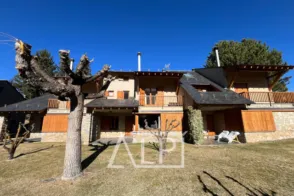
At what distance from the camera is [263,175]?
4.64m

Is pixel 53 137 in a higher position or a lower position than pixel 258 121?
lower

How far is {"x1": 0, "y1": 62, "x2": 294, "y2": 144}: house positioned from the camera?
1102cm

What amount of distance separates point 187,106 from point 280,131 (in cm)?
734

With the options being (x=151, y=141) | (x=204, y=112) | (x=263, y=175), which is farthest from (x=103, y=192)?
(x=204, y=112)

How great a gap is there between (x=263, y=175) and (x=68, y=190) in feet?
20.1

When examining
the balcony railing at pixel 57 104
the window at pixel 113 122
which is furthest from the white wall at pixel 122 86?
the balcony railing at pixel 57 104

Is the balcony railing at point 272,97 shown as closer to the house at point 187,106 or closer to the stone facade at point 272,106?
the house at point 187,106

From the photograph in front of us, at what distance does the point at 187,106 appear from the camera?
12.2 meters

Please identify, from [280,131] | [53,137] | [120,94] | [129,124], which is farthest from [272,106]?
[53,137]

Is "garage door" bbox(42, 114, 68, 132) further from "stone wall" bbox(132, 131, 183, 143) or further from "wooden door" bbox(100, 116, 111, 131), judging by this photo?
"stone wall" bbox(132, 131, 183, 143)

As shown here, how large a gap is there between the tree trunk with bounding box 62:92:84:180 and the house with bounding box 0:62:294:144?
17.6ft

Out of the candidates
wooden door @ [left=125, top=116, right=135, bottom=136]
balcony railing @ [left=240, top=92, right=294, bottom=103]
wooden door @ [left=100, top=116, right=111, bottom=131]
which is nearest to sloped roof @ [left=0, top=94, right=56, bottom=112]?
Answer: wooden door @ [left=100, top=116, right=111, bottom=131]

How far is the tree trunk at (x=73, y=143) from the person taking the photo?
4.59m

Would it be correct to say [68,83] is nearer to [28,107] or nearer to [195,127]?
[195,127]
